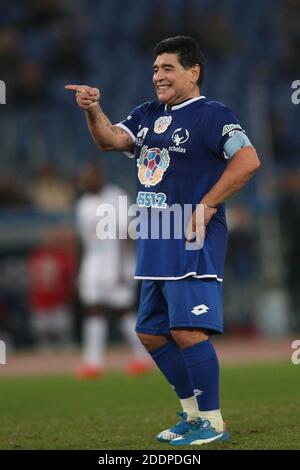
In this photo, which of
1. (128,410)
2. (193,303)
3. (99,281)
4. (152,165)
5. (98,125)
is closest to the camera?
(193,303)

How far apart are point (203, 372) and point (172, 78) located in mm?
1784

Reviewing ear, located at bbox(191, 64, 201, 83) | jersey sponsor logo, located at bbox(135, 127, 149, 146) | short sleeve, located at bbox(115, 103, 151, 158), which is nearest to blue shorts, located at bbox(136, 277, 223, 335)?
jersey sponsor logo, located at bbox(135, 127, 149, 146)

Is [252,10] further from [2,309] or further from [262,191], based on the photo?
[2,309]

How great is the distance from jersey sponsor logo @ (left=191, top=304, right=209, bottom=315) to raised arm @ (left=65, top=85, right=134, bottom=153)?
120 cm

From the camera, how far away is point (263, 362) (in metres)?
13.8

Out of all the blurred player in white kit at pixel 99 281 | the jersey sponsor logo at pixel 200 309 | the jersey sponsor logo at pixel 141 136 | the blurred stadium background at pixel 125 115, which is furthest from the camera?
the blurred stadium background at pixel 125 115

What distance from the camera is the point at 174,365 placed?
6.62m

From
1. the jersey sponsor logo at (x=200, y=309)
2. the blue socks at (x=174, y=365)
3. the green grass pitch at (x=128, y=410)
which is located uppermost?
the jersey sponsor logo at (x=200, y=309)

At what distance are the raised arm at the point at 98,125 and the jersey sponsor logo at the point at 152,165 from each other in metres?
0.20

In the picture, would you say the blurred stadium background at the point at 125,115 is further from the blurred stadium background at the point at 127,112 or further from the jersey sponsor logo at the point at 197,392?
the jersey sponsor logo at the point at 197,392

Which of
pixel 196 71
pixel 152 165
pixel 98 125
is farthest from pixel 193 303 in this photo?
pixel 196 71

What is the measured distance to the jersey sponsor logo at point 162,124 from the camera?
654 cm

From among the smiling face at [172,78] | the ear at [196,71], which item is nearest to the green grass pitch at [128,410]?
the smiling face at [172,78]

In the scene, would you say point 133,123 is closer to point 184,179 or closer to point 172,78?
point 172,78
